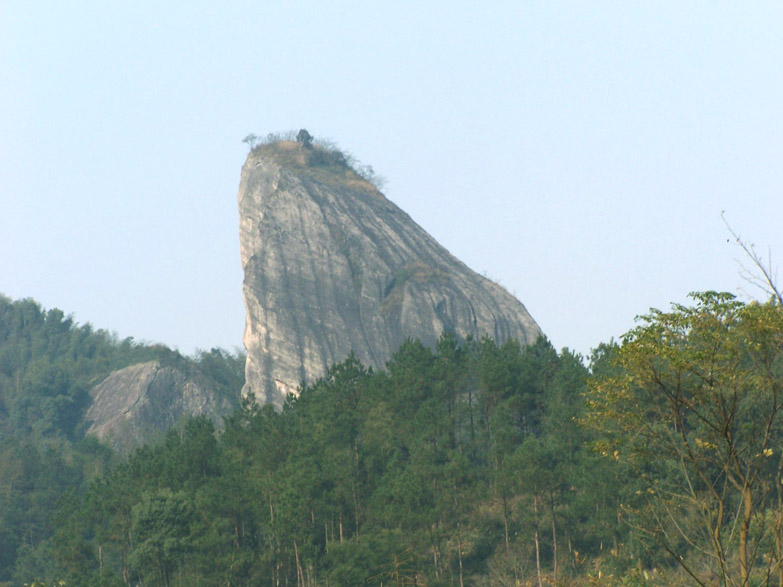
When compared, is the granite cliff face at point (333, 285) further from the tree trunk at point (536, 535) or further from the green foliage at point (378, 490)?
the tree trunk at point (536, 535)

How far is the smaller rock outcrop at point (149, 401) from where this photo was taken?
111 metres

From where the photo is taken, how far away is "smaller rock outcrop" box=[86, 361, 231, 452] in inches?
4368

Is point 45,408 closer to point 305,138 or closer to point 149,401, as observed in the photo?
point 149,401

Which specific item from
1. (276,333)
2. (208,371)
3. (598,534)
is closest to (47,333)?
(208,371)

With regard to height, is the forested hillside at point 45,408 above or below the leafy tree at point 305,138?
below

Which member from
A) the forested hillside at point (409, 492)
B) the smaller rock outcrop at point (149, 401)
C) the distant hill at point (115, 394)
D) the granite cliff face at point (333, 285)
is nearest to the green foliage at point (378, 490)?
the forested hillside at point (409, 492)

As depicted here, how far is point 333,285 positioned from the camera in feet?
330

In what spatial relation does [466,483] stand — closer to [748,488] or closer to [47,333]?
[748,488]

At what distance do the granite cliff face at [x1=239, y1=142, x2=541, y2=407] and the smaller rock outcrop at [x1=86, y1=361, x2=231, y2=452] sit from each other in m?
17.8

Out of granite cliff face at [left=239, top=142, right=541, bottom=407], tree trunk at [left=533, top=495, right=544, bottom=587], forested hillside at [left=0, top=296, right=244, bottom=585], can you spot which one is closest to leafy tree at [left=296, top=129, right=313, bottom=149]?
granite cliff face at [left=239, top=142, right=541, bottom=407]

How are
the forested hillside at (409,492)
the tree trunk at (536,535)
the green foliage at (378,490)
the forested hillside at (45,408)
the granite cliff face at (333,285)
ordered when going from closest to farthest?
the forested hillside at (409,492)
the tree trunk at (536,535)
the green foliage at (378,490)
the forested hillside at (45,408)
the granite cliff face at (333,285)

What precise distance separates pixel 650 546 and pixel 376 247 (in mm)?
66051

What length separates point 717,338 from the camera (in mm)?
15914

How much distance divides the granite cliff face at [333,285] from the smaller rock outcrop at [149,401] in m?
17.8
